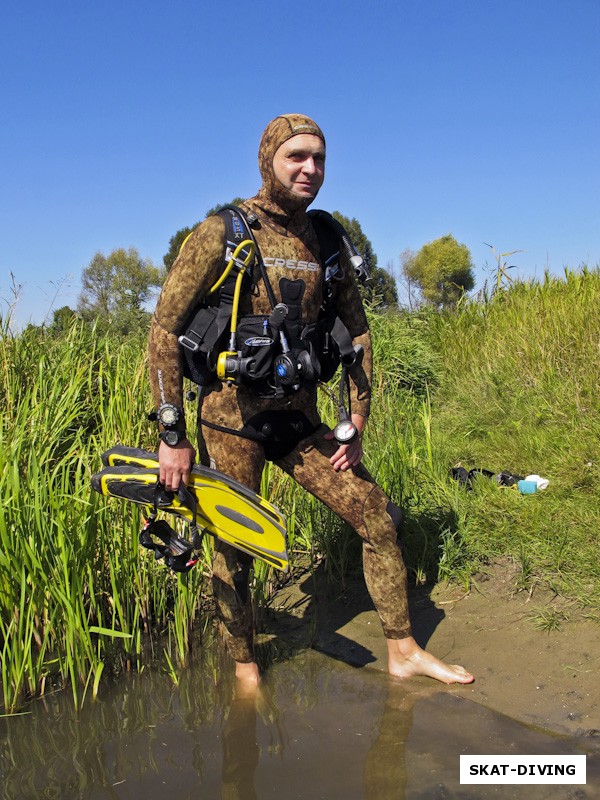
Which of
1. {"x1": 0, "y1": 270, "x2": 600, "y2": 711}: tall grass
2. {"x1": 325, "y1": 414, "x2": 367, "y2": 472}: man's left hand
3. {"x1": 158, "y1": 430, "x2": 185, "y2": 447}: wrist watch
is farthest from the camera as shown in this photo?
{"x1": 0, "y1": 270, "x2": 600, "y2": 711}: tall grass

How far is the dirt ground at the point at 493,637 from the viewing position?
9.79ft

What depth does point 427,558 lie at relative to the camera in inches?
161

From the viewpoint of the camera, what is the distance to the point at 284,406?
3.09m

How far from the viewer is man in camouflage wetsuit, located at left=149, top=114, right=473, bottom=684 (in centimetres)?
290

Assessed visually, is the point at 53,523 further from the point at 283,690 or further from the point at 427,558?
the point at 427,558

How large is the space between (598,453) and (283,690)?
92.5 inches

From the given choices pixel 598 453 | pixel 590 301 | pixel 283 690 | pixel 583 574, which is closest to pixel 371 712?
pixel 283 690

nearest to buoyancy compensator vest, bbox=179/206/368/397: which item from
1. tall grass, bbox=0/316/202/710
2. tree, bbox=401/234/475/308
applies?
tall grass, bbox=0/316/202/710

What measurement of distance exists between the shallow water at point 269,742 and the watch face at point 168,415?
122 centimetres

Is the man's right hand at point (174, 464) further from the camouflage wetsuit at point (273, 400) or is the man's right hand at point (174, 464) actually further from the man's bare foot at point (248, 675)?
the man's bare foot at point (248, 675)

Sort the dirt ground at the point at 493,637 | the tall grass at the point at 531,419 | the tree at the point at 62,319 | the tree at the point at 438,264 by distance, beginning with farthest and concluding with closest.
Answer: the tree at the point at 438,264 < the tree at the point at 62,319 < the tall grass at the point at 531,419 < the dirt ground at the point at 493,637

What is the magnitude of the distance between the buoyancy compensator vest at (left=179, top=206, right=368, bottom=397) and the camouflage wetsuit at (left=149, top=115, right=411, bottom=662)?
43mm

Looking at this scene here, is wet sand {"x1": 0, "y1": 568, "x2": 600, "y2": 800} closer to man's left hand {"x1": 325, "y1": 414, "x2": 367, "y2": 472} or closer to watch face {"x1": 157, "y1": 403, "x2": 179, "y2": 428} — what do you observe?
man's left hand {"x1": 325, "y1": 414, "x2": 367, "y2": 472}

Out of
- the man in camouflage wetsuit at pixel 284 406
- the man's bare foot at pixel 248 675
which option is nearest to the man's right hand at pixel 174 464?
the man in camouflage wetsuit at pixel 284 406
